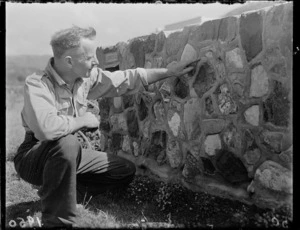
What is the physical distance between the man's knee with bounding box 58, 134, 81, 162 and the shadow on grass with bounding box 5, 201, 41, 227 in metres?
0.77

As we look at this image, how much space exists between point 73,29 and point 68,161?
1019 millimetres

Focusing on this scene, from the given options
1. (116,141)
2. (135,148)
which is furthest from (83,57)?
(116,141)

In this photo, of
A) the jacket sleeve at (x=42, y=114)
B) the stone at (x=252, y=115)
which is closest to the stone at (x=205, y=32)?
the stone at (x=252, y=115)

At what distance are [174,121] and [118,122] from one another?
1.17m

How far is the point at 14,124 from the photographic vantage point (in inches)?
397

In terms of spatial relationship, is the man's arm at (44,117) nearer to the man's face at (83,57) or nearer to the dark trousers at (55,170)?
the dark trousers at (55,170)

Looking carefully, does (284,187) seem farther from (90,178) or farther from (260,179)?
(90,178)

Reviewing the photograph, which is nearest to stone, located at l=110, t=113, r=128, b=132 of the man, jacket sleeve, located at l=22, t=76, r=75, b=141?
the man

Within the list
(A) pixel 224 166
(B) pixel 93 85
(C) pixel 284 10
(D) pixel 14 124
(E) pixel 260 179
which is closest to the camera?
(C) pixel 284 10

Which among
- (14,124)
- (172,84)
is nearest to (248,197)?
(172,84)

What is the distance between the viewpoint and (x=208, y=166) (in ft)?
11.5

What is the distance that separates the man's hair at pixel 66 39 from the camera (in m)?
3.13

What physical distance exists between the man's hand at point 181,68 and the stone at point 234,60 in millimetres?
381

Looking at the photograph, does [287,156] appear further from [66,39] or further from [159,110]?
[66,39]
